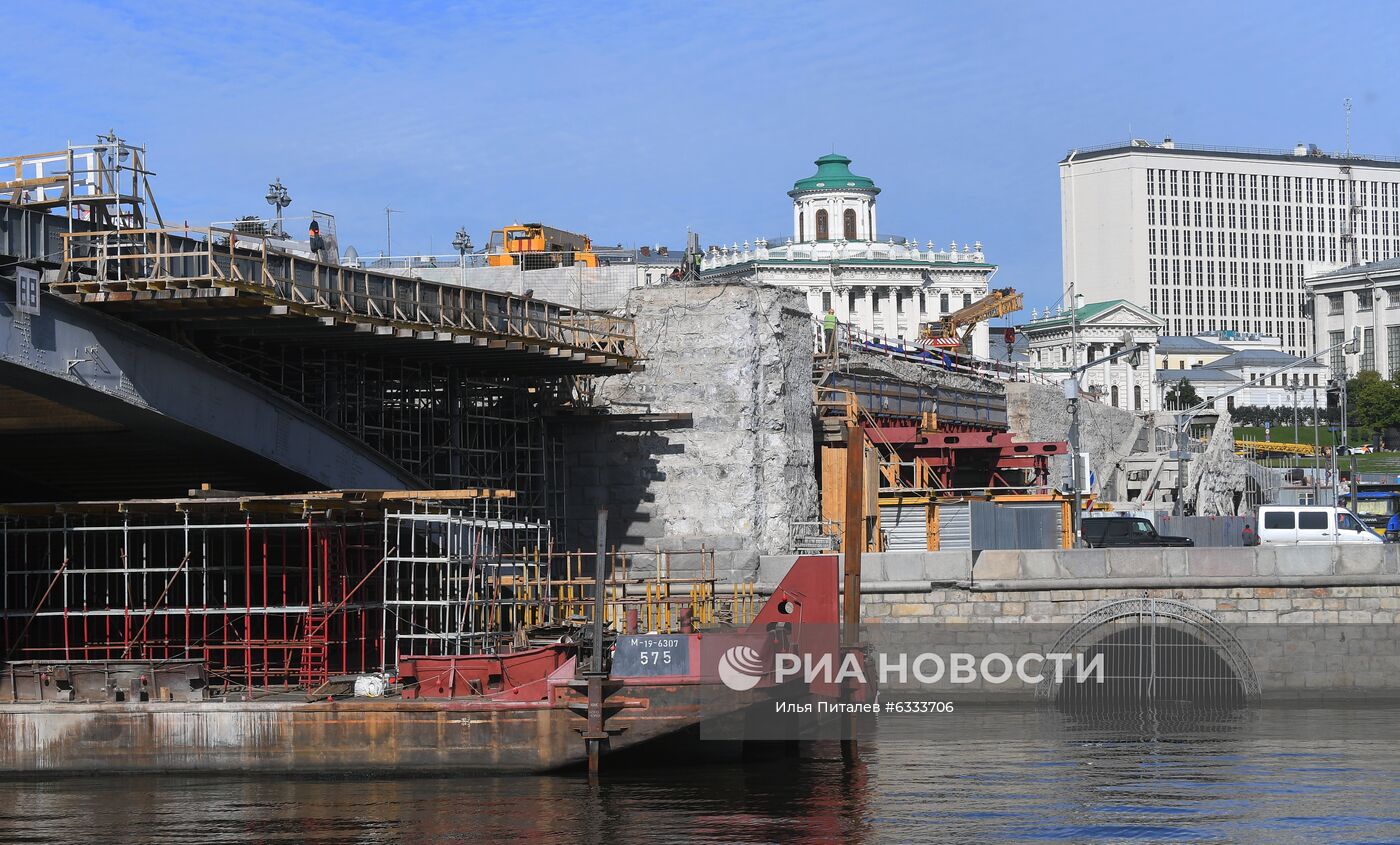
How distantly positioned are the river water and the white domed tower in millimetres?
123645

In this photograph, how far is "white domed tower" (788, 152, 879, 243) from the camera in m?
154

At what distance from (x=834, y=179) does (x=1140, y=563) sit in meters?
119

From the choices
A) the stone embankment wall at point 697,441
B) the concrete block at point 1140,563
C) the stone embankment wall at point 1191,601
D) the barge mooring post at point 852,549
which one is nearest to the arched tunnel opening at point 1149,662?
the stone embankment wall at point 1191,601

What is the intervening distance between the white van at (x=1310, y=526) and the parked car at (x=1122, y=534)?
1.93 metres

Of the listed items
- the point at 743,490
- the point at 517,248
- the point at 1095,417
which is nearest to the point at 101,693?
the point at 743,490

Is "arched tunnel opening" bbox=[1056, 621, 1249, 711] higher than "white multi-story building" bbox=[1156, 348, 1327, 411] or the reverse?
the reverse

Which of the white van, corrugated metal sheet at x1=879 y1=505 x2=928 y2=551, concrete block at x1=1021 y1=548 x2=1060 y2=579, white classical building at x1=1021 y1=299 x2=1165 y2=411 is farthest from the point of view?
white classical building at x1=1021 y1=299 x2=1165 y2=411

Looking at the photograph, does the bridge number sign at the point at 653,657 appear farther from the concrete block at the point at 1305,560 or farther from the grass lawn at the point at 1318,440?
the grass lawn at the point at 1318,440

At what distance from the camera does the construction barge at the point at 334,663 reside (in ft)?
95.1

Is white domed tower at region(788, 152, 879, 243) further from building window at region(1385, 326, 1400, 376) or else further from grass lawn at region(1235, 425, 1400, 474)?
building window at region(1385, 326, 1400, 376)

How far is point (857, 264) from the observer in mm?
150500

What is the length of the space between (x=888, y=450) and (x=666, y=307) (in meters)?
11.6

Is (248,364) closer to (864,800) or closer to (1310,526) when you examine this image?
(864,800)

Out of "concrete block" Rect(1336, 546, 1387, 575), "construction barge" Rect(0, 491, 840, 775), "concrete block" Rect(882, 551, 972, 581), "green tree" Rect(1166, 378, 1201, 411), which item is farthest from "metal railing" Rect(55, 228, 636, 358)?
"green tree" Rect(1166, 378, 1201, 411)
